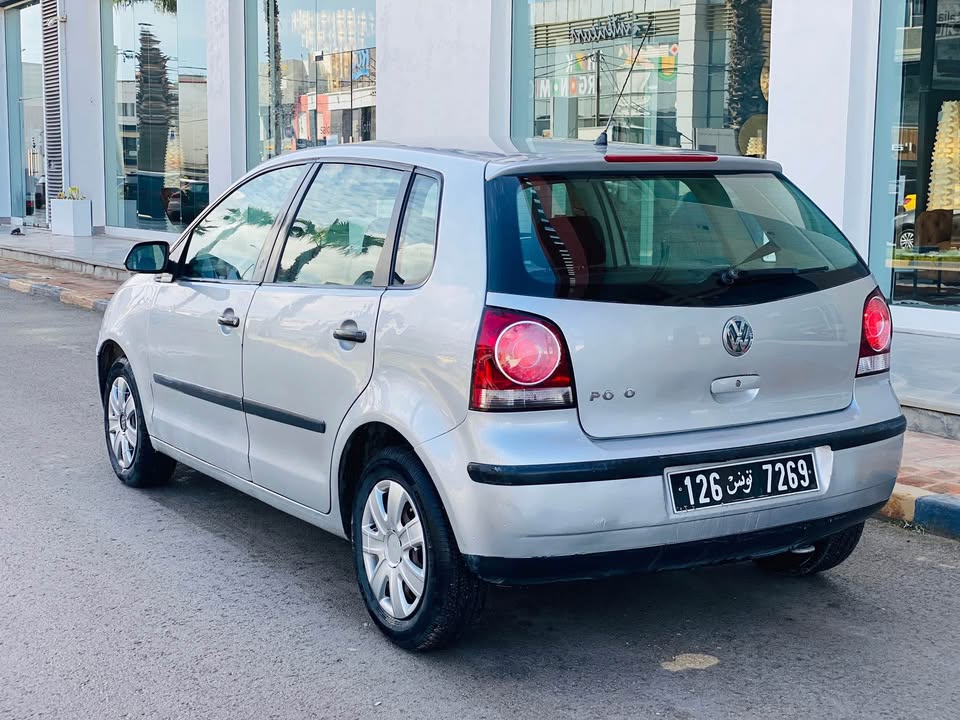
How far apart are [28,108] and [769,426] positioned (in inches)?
1123

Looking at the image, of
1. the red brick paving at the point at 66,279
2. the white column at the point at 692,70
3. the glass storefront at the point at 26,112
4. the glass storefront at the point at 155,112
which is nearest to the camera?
the white column at the point at 692,70

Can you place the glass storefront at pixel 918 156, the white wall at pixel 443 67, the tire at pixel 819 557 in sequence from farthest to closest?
the white wall at pixel 443 67
the glass storefront at pixel 918 156
the tire at pixel 819 557

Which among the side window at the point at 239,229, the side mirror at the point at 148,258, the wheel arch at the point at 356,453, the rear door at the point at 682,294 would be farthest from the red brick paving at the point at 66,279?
the rear door at the point at 682,294

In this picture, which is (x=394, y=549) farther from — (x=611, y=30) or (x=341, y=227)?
(x=611, y=30)

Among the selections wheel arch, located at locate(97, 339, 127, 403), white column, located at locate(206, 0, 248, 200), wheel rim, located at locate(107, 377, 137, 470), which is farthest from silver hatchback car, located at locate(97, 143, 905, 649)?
white column, located at locate(206, 0, 248, 200)

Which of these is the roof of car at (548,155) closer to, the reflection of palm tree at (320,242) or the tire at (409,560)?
the reflection of palm tree at (320,242)

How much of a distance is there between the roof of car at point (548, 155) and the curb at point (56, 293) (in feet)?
32.8

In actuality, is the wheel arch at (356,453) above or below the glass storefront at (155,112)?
below

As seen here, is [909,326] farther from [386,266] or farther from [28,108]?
[28,108]

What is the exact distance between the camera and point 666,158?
400 centimetres

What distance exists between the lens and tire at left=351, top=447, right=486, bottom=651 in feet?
12.1

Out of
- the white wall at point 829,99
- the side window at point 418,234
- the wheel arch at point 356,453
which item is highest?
the white wall at point 829,99

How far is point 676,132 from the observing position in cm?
1175

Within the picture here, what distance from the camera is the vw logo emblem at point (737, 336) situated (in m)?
3.68
